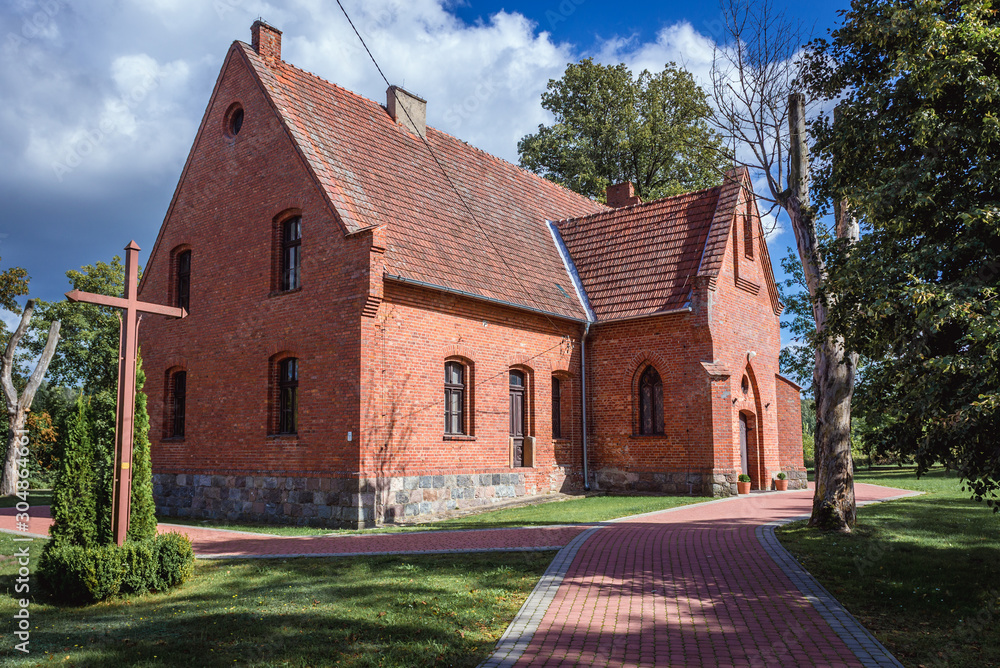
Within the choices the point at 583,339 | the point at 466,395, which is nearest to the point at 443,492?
the point at 466,395

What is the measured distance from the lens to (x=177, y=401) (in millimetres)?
18203

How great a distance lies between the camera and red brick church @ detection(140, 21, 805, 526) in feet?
47.4

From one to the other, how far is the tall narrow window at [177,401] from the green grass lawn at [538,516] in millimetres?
2333

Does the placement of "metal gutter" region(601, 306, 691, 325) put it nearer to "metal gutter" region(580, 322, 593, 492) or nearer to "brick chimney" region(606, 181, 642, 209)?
"metal gutter" region(580, 322, 593, 492)

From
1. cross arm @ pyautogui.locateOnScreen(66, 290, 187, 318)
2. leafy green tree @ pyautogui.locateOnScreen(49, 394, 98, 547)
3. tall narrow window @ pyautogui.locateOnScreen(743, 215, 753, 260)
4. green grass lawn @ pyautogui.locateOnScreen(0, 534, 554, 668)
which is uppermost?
tall narrow window @ pyautogui.locateOnScreen(743, 215, 753, 260)

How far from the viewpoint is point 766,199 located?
11.8 meters

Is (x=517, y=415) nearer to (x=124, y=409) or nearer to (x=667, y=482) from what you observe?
(x=667, y=482)

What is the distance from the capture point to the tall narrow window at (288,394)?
1541 centimetres

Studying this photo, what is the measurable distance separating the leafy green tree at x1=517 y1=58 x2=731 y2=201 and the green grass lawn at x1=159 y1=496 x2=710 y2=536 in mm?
18880

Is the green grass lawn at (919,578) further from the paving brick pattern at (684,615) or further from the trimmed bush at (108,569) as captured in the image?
the trimmed bush at (108,569)

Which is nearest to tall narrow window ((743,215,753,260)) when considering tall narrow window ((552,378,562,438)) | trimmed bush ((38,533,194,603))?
→ tall narrow window ((552,378,562,438))

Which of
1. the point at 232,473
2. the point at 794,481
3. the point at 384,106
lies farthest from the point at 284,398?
the point at 794,481

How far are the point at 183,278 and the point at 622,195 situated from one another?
48.5 feet

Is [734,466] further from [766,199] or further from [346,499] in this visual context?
[346,499]
